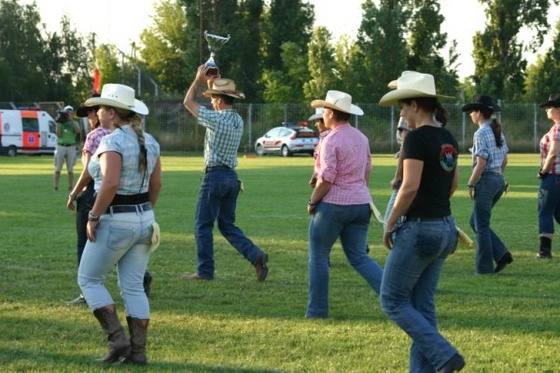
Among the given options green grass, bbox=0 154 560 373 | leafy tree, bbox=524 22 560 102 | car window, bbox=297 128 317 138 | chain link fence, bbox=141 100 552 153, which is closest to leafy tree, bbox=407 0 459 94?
leafy tree, bbox=524 22 560 102

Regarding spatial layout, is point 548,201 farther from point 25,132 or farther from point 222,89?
point 25,132

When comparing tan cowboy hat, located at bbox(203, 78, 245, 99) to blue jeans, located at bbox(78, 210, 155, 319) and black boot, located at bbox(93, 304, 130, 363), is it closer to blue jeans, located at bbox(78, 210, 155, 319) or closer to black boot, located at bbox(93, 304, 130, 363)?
blue jeans, located at bbox(78, 210, 155, 319)

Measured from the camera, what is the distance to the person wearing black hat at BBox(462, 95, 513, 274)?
11.8 meters

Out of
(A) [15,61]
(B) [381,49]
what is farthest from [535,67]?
(A) [15,61]

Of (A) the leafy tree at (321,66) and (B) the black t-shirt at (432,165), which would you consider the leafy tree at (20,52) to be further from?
(B) the black t-shirt at (432,165)

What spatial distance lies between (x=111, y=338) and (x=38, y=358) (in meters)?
0.55

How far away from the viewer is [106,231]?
7.45m

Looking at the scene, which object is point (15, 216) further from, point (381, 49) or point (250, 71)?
point (250, 71)

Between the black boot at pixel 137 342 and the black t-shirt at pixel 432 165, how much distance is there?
6.91 feet

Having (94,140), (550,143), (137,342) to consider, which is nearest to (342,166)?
(94,140)

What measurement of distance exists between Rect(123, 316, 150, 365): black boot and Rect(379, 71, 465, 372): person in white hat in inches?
70.3

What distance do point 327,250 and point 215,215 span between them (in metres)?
2.42

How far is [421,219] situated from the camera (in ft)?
21.9

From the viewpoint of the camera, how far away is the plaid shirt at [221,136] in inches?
437
